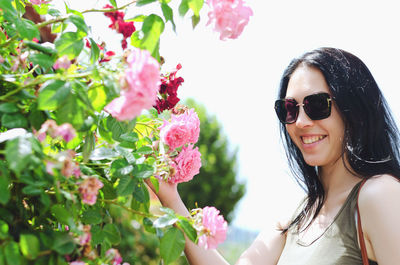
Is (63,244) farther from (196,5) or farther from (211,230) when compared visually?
(196,5)

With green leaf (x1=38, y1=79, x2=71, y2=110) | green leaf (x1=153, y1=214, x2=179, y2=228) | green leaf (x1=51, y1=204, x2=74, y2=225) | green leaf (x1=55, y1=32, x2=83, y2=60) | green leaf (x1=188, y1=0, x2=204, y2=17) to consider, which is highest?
green leaf (x1=188, y1=0, x2=204, y2=17)

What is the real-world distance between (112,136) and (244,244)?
18.3 m

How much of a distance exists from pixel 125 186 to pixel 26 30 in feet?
1.46

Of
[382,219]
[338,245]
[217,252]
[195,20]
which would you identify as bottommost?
[217,252]

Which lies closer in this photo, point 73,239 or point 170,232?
point 73,239

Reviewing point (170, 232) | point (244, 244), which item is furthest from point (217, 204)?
point (170, 232)

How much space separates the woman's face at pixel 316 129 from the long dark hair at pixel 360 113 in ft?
0.08

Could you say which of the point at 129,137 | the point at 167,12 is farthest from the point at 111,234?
the point at 167,12

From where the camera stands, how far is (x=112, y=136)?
123 centimetres

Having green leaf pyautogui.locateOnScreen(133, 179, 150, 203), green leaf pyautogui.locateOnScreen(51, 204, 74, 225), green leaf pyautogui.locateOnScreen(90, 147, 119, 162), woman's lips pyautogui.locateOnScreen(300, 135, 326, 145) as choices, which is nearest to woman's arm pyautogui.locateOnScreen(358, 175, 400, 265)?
woman's lips pyautogui.locateOnScreen(300, 135, 326, 145)

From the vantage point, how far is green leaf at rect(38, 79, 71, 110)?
0.96 m

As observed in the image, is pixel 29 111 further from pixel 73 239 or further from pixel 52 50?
pixel 73 239

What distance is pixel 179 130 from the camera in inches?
57.4

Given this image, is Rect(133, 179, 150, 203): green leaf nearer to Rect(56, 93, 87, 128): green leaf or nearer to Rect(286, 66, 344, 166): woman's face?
Rect(56, 93, 87, 128): green leaf
